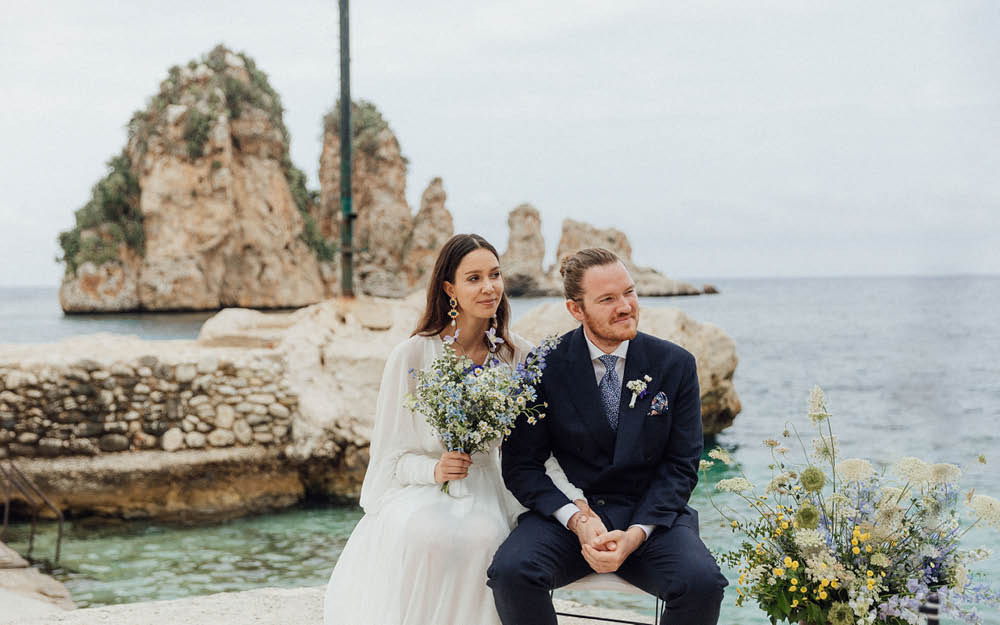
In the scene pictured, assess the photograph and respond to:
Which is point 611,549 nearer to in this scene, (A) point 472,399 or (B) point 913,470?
(A) point 472,399

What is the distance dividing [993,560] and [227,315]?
9377mm

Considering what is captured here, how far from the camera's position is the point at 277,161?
50469 millimetres

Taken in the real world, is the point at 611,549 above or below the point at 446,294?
below

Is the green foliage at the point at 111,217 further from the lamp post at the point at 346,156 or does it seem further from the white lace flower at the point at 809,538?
the white lace flower at the point at 809,538

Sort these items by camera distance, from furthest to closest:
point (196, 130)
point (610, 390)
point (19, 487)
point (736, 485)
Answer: point (196, 130) → point (19, 487) → point (610, 390) → point (736, 485)

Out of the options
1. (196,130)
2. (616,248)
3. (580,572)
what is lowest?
(580,572)

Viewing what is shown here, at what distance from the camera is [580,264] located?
333 cm

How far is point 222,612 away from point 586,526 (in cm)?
264

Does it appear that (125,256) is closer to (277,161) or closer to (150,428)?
(277,161)

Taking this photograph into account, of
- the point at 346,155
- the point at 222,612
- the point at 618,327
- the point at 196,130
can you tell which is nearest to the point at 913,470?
the point at 618,327

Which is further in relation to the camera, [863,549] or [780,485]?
[780,485]

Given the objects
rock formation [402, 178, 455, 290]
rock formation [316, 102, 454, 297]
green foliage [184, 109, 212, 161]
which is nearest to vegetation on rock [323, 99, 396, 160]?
rock formation [316, 102, 454, 297]

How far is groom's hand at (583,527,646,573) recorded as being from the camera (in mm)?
2967

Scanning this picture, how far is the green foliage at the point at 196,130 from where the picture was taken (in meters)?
44.3
